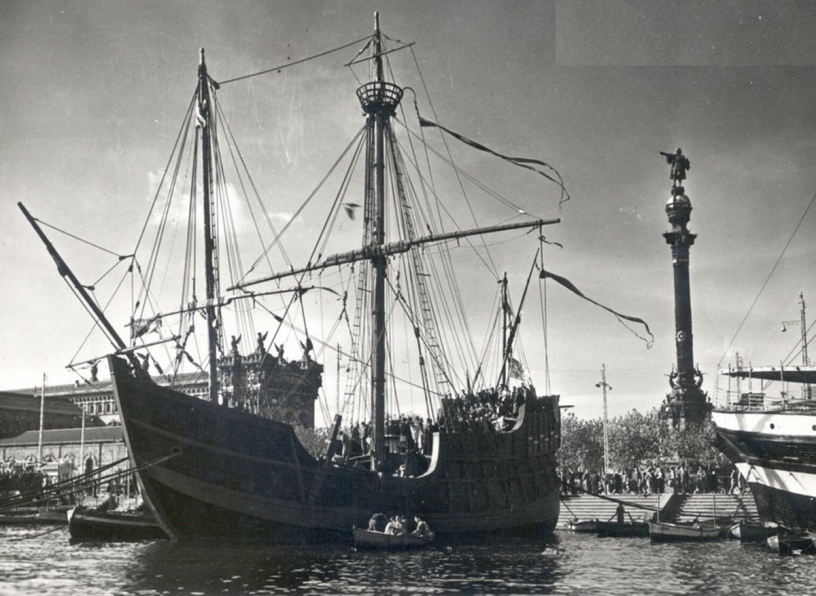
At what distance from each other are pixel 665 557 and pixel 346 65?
1941cm

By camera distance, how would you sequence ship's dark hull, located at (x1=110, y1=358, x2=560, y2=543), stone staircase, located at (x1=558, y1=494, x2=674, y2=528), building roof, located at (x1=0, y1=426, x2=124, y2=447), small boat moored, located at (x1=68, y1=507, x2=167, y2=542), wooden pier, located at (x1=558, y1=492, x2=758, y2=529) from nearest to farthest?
ship's dark hull, located at (x1=110, y1=358, x2=560, y2=543) < small boat moored, located at (x1=68, y1=507, x2=167, y2=542) < wooden pier, located at (x1=558, y1=492, x2=758, y2=529) < stone staircase, located at (x1=558, y1=494, x2=674, y2=528) < building roof, located at (x1=0, y1=426, x2=124, y2=447)

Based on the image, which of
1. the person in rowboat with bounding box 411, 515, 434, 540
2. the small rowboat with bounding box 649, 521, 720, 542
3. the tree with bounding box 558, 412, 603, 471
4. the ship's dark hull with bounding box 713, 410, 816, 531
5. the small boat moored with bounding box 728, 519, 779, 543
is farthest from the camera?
the tree with bounding box 558, 412, 603, 471

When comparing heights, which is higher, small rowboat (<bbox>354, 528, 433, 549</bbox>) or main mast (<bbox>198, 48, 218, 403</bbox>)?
main mast (<bbox>198, 48, 218, 403</bbox>)

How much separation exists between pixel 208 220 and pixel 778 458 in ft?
63.5

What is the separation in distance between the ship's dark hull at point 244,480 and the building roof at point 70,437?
40766 millimetres

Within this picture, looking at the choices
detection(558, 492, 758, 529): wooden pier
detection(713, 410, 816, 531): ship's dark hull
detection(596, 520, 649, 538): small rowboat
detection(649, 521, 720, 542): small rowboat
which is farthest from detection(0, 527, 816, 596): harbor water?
detection(558, 492, 758, 529): wooden pier

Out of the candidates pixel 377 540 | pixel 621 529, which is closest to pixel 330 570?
pixel 377 540

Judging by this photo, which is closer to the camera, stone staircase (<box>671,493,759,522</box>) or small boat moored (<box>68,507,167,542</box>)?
small boat moored (<box>68,507,167,542</box>)

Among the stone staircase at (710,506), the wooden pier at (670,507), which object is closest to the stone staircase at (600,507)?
the wooden pier at (670,507)

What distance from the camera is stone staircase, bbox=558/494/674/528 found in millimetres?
33969

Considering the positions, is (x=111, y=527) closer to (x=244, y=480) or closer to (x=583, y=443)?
(x=244, y=480)

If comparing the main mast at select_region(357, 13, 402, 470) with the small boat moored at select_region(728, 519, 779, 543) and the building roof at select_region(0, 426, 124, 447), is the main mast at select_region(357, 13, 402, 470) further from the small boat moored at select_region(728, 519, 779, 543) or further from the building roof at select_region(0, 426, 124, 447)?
the building roof at select_region(0, 426, 124, 447)

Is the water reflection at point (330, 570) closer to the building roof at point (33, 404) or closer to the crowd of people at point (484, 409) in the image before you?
the crowd of people at point (484, 409)

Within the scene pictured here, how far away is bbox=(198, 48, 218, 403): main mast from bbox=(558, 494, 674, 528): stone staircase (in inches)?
669
